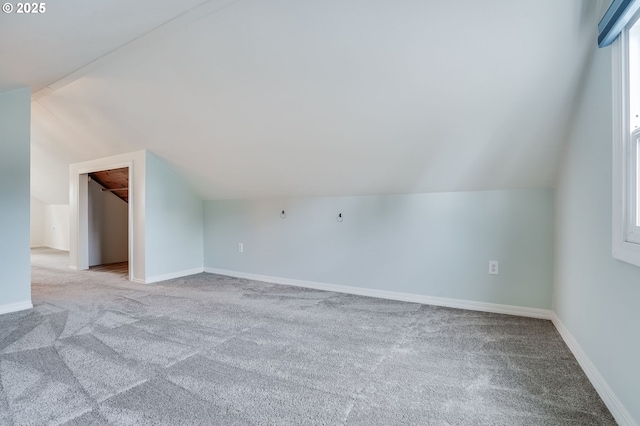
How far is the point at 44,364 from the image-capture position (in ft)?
6.05

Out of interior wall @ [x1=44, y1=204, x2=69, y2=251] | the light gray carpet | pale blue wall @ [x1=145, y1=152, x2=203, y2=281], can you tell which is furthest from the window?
interior wall @ [x1=44, y1=204, x2=69, y2=251]

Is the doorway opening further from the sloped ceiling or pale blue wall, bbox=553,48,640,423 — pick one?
pale blue wall, bbox=553,48,640,423

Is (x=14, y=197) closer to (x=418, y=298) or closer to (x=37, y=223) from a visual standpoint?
(x=418, y=298)

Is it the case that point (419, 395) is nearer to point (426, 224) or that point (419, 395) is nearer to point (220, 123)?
point (426, 224)

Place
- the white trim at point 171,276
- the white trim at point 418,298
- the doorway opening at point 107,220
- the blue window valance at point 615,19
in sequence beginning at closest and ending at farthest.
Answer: the blue window valance at point 615,19, the white trim at point 418,298, the white trim at point 171,276, the doorway opening at point 107,220

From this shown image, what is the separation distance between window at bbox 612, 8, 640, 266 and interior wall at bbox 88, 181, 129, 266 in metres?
6.42

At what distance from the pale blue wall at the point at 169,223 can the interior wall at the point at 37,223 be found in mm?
5524

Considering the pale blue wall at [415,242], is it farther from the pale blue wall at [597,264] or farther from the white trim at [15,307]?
the white trim at [15,307]

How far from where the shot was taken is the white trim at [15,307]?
9.24 ft

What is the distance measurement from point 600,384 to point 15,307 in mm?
4414

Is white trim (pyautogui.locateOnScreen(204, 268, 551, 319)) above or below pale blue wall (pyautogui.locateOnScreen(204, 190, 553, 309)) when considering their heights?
below

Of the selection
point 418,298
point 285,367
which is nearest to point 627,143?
point 285,367

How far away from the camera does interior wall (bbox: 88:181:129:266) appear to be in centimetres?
525

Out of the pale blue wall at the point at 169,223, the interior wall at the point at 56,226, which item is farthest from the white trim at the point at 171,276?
the interior wall at the point at 56,226
